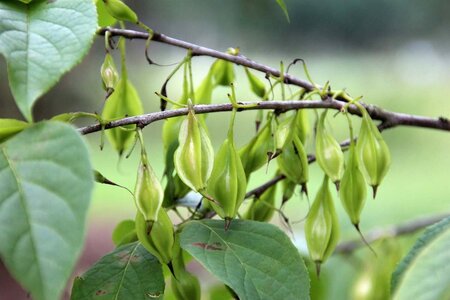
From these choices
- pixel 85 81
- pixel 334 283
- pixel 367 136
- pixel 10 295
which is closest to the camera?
pixel 367 136

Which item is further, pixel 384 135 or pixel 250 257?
pixel 384 135

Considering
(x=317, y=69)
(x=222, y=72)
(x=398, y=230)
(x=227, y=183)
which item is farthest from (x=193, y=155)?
(x=317, y=69)

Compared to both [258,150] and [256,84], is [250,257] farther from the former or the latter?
[256,84]

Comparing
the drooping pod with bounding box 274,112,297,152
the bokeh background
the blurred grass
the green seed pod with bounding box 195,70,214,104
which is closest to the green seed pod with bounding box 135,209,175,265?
the drooping pod with bounding box 274,112,297,152

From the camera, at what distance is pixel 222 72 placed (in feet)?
2.68

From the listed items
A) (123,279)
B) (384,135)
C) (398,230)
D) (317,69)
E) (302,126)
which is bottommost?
(317,69)

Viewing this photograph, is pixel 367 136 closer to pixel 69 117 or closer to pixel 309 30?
pixel 69 117

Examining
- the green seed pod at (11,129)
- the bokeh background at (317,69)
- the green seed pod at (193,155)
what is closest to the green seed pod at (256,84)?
the green seed pod at (193,155)

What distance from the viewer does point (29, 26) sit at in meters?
0.52

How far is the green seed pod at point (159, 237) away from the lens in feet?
1.82

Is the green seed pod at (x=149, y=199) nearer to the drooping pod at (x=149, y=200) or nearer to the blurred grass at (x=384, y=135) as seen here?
the drooping pod at (x=149, y=200)

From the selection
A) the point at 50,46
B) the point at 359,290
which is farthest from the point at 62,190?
the point at 359,290

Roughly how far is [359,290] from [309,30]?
9.67m

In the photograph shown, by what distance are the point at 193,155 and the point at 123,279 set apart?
12 centimetres
